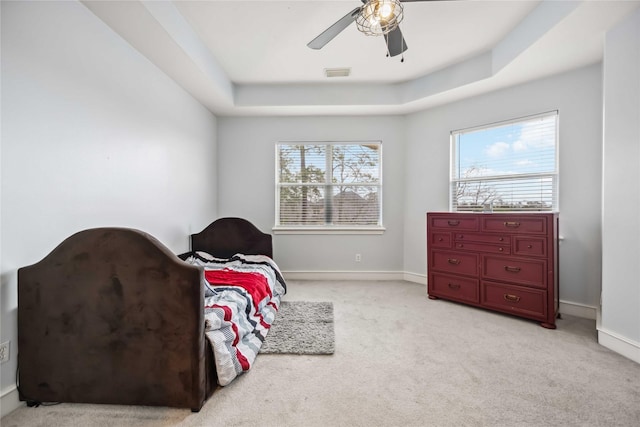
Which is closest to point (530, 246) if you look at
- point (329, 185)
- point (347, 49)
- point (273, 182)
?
point (329, 185)

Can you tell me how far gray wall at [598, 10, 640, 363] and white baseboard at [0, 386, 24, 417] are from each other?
3688 mm

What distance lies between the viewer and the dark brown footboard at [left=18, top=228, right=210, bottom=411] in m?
1.40

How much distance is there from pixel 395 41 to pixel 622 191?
194cm

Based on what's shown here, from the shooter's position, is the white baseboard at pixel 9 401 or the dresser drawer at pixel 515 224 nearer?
the white baseboard at pixel 9 401

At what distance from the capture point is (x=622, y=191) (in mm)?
2018

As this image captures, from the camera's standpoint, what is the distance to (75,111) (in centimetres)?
176

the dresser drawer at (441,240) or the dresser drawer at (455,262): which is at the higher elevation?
the dresser drawer at (441,240)

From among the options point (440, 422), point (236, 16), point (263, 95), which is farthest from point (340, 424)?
point (263, 95)

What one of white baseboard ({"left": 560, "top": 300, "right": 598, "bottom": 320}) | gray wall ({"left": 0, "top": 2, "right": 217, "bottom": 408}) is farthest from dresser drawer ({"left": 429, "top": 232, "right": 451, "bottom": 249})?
gray wall ({"left": 0, "top": 2, "right": 217, "bottom": 408})

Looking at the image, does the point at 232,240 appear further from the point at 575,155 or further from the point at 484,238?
the point at 575,155

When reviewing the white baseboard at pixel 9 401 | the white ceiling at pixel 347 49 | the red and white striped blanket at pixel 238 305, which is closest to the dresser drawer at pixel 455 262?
the red and white striped blanket at pixel 238 305

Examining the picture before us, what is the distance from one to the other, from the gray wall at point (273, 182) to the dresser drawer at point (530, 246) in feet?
5.13

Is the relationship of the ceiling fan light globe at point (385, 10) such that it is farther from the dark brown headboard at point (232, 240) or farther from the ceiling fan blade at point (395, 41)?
the dark brown headboard at point (232, 240)

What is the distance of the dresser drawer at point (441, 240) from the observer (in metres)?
3.10
